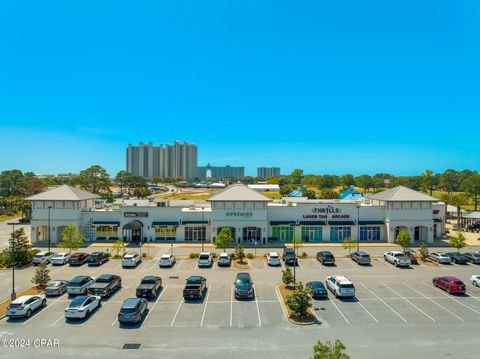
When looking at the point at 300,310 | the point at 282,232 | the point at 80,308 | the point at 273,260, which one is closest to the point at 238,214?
the point at 282,232

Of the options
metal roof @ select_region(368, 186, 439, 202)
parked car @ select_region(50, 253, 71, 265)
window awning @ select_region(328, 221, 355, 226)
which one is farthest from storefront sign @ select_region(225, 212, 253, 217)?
parked car @ select_region(50, 253, 71, 265)

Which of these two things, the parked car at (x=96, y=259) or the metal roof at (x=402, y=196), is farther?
the metal roof at (x=402, y=196)

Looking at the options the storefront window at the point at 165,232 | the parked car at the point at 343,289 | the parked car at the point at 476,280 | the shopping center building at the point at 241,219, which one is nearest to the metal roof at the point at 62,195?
the shopping center building at the point at 241,219

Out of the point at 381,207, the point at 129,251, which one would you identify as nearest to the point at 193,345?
the point at 129,251

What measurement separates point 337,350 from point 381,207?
44954mm

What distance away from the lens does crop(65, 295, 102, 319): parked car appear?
73.5 feet

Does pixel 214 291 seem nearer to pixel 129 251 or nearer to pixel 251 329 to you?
pixel 251 329

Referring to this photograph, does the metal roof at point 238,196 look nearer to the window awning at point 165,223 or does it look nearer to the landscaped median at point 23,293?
the window awning at point 165,223

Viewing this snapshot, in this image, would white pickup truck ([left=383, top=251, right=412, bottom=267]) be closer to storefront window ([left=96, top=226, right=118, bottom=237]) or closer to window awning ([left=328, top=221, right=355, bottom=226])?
window awning ([left=328, top=221, right=355, bottom=226])

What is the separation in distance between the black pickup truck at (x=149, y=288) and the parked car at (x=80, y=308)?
12.3 feet

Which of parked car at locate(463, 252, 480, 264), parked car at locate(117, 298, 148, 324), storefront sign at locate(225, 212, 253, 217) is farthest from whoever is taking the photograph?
storefront sign at locate(225, 212, 253, 217)

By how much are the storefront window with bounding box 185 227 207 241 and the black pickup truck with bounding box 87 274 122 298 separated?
22456 millimetres

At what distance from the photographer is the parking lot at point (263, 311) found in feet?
69.3

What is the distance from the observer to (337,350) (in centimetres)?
1235
